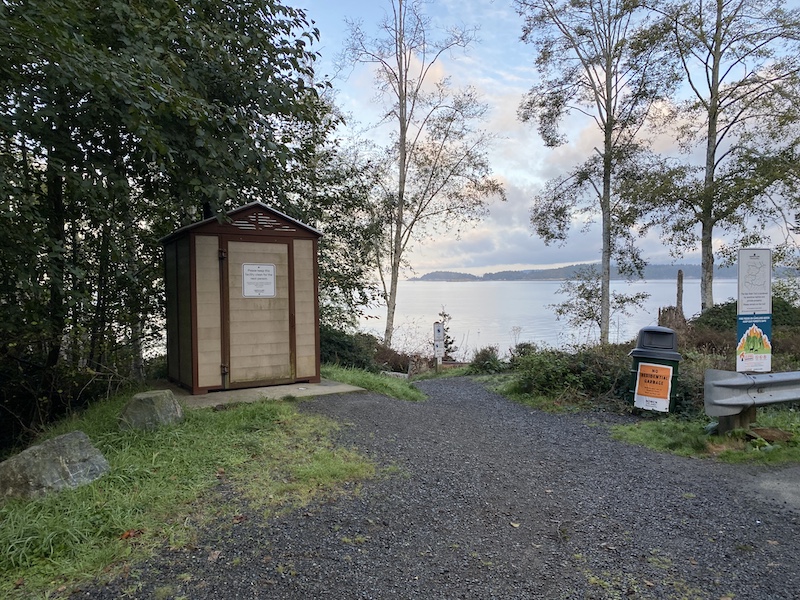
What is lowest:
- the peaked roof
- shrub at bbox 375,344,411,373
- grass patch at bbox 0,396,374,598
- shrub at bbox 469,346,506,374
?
shrub at bbox 375,344,411,373

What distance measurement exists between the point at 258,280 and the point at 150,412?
2.33m

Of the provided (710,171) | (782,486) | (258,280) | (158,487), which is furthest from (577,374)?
(710,171)

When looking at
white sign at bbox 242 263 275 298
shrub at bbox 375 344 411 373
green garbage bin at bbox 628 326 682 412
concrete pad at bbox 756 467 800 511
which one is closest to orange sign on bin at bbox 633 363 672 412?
green garbage bin at bbox 628 326 682 412

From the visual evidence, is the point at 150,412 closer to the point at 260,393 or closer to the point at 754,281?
the point at 260,393

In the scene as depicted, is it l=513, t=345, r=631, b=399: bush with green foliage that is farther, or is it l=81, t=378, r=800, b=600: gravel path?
l=513, t=345, r=631, b=399: bush with green foliage

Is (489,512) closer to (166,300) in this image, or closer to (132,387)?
(132,387)

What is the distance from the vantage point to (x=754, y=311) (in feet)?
17.7

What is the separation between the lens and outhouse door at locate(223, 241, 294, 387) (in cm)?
632

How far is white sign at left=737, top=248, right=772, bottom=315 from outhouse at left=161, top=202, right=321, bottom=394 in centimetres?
487

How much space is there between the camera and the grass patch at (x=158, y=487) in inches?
104

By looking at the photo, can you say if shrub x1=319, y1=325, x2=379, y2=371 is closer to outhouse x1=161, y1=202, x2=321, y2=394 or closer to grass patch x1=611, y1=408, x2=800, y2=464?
outhouse x1=161, y1=202, x2=321, y2=394

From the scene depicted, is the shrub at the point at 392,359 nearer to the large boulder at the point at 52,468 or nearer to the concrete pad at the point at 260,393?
the concrete pad at the point at 260,393

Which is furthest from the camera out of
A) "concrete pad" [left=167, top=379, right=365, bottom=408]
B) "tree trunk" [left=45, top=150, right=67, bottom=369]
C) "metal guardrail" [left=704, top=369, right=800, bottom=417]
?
"concrete pad" [left=167, top=379, right=365, bottom=408]

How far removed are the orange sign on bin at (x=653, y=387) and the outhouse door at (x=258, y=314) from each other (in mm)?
4416
